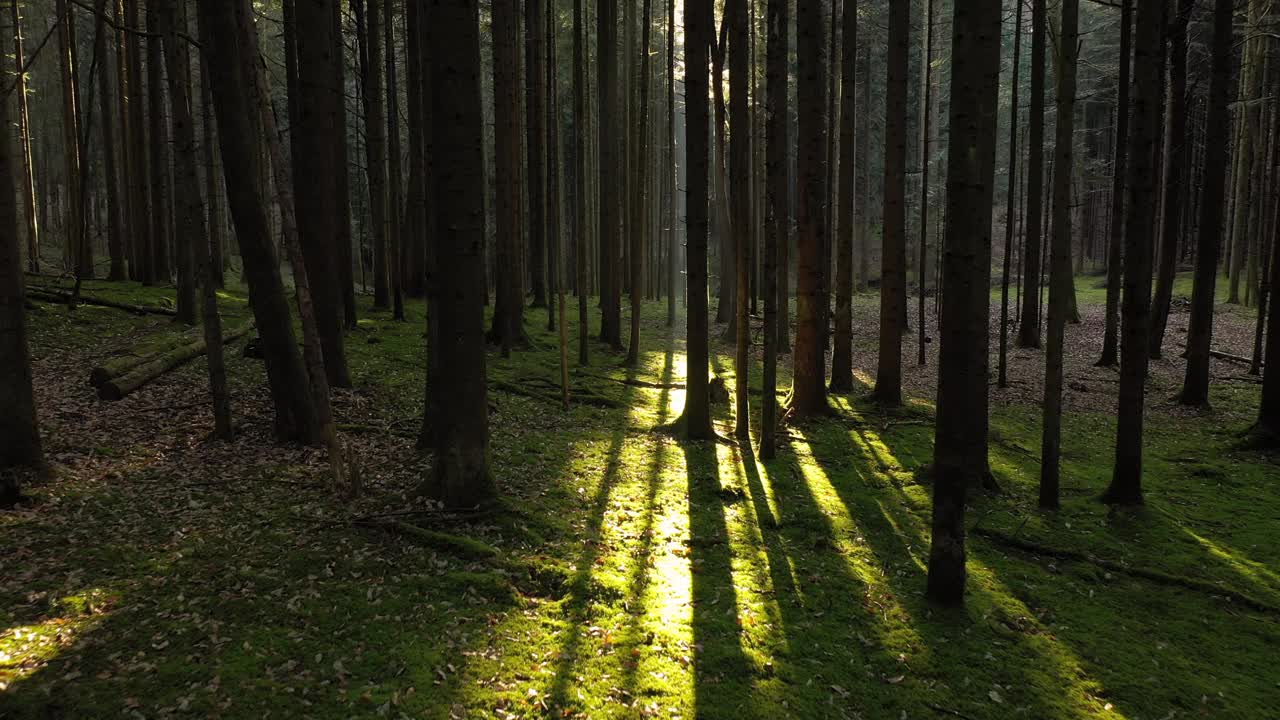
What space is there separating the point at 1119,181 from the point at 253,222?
570 inches

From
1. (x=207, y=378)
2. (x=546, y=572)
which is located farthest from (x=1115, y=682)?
(x=207, y=378)

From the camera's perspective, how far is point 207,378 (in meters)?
10.5

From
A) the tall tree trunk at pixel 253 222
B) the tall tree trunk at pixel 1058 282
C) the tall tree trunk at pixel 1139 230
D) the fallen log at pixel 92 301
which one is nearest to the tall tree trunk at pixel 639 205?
the tall tree trunk at pixel 253 222

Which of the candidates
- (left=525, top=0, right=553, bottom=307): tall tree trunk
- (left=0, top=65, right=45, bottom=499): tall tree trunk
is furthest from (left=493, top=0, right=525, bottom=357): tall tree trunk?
(left=0, top=65, right=45, bottom=499): tall tree trunk

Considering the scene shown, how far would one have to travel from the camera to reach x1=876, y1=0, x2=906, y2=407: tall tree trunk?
11.7 m

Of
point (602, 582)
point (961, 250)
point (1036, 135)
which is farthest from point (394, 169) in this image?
point (961, 250)

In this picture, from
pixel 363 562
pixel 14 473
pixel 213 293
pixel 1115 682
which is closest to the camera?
pixel 1115 682

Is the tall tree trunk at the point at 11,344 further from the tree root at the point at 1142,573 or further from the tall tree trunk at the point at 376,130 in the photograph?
the tall tree trunk at the point at 376,130

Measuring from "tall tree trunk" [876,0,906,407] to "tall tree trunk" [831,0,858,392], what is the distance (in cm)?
85

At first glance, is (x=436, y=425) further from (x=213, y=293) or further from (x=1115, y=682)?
(x=1115, y=682)

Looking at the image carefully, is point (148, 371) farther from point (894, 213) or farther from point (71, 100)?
point (71, 100)

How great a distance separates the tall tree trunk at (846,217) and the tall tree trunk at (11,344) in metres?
11.2

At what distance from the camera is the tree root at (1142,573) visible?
5887 mm

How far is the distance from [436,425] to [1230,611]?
275 inches
